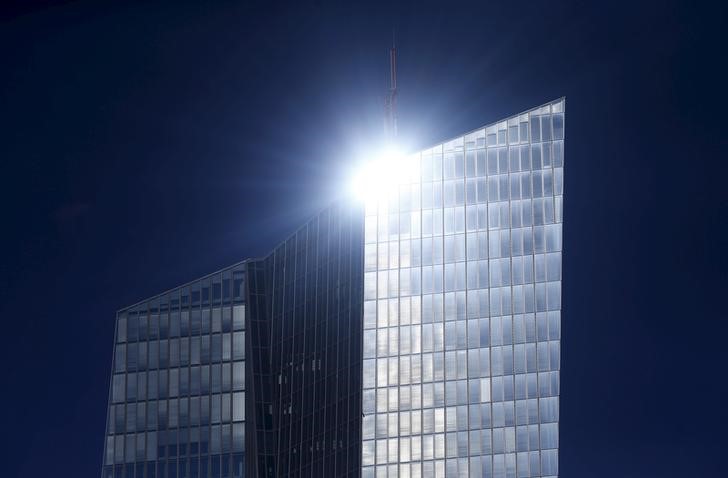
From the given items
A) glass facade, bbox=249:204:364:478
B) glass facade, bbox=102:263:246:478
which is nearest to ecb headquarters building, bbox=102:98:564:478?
glass facade, bbox=249:204:364:478

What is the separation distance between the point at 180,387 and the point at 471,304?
88.8 feet

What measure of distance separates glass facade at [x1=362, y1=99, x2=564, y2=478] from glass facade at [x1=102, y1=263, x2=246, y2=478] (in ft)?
63.1

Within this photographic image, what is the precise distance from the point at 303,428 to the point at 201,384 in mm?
10254

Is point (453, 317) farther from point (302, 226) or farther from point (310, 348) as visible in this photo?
point (302, 226)

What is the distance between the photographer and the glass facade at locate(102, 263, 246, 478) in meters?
115

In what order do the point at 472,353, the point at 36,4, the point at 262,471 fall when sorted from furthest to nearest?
the point at 262,471 < the point at 36,4 < the point at 472,353

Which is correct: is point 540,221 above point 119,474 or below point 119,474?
above

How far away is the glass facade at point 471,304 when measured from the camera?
328 ft

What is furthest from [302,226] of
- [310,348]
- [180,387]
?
A: [180,387]

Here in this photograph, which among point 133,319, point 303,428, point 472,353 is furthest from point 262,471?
point 472,353

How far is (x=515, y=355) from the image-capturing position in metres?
101

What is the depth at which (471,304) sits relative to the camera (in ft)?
331

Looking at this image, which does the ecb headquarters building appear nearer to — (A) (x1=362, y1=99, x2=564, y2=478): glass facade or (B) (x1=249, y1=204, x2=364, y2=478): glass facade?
(A) (x1=362, y1=99, x2=564, y2=478): glass facade

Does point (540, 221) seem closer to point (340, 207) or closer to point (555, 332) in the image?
point (555, 332)
